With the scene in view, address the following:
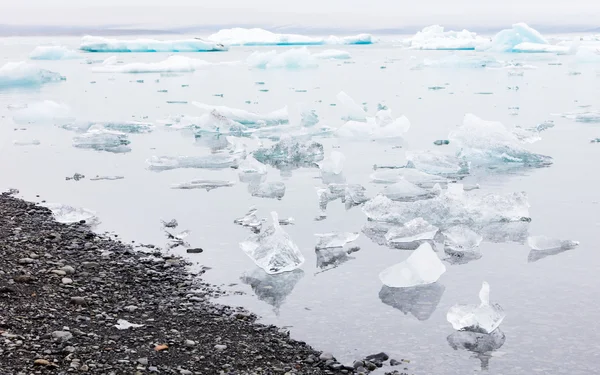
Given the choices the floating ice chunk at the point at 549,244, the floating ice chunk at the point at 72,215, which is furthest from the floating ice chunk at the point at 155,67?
the floating ice chunk at the point at 549,244

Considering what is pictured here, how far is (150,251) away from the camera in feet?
17.8

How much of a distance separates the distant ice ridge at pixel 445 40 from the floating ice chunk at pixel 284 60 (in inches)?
521

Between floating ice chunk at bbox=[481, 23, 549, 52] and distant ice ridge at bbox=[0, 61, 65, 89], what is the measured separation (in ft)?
76.3

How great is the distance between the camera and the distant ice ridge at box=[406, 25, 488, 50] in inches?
1594

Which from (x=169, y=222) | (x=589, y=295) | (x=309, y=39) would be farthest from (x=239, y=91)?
(x=309, y=39)

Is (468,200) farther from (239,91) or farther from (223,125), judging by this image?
(239,91)

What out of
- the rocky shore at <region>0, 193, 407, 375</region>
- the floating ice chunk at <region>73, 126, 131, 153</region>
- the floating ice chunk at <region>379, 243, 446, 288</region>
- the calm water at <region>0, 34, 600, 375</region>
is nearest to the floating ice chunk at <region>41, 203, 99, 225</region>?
the calm water at <region>0, 34, 600, 375</region>

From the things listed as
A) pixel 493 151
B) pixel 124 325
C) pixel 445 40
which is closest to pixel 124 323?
pixel 124 325

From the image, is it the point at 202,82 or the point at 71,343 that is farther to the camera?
the point at 202,82

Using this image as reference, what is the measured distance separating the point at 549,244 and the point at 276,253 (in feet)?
7.22

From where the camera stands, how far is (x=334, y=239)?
224 inches

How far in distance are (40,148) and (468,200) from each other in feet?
22.3

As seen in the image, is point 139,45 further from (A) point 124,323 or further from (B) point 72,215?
(A) point 124,323

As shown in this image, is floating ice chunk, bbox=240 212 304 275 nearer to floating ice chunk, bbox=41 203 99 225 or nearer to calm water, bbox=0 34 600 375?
calm water, bbox=0 34 600 375
